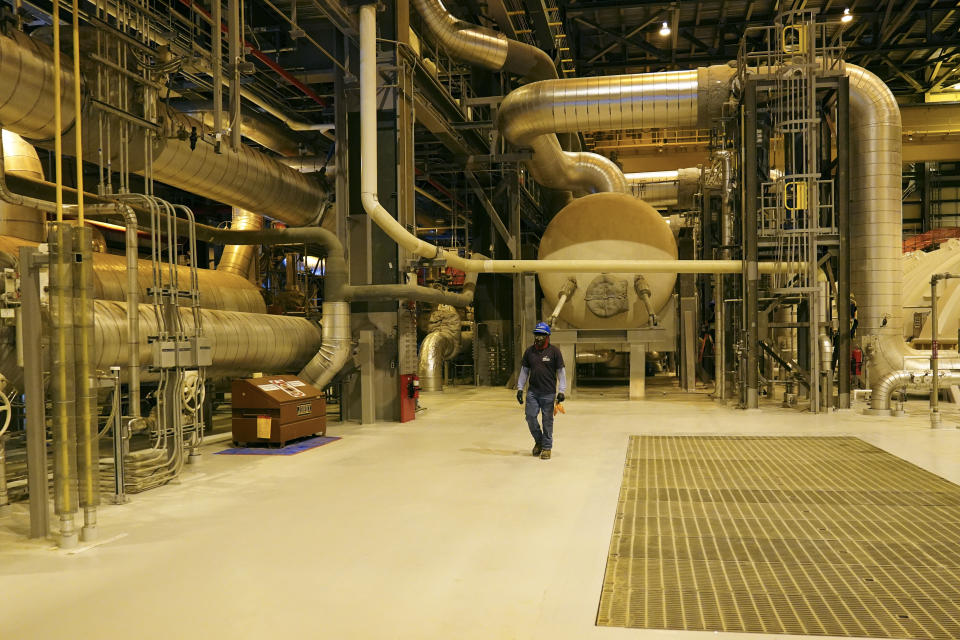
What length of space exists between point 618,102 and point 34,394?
1137 cm

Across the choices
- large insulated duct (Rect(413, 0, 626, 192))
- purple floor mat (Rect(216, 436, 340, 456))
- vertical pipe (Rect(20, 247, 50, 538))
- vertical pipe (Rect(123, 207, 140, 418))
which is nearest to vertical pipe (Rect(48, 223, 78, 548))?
vertical pipe (Rect(20, 247, 50, 538))

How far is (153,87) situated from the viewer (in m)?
7.83

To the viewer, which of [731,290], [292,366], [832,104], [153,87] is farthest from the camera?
[731,290]

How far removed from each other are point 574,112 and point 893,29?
13.4 metres

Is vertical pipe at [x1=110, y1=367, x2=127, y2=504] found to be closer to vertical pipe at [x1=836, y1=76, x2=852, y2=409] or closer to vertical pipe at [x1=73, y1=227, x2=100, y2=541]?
vertical pipe at [x1=73, y1=227, x2=100, y2=541]

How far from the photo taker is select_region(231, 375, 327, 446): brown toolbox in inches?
350

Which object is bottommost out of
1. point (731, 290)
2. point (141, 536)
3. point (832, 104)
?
point (141, 536)

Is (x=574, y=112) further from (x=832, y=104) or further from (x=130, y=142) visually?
(x=130, y=142)

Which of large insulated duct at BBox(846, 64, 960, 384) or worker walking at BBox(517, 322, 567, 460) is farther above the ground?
large insulated duct at BBox(846, 64, 960, 384)

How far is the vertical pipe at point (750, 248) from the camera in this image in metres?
12.7

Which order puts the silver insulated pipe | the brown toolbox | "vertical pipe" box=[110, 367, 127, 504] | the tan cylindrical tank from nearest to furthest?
"vertical pipe" box=[110, 367, 127, 504], the brown toolbox, the tan cylindrical tank, the silver insulated pipe

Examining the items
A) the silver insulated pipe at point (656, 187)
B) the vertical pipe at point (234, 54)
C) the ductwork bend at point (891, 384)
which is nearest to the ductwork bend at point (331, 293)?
the vertical pipe at point (234, 54)

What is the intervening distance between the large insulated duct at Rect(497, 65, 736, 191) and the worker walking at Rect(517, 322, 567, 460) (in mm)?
6982

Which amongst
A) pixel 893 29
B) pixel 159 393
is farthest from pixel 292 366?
pixel 893 29
